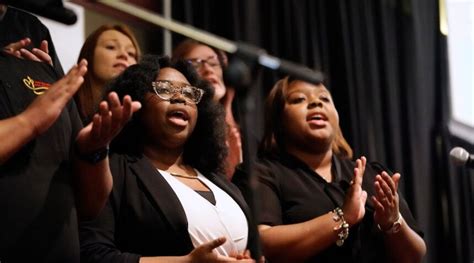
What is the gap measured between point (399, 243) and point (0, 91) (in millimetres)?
1134

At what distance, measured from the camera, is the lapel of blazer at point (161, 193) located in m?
1.49

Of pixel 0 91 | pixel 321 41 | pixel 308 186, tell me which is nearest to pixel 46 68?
pixel 0 91

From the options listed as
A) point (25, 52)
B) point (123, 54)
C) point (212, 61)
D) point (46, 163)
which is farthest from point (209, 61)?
point (46, 163)

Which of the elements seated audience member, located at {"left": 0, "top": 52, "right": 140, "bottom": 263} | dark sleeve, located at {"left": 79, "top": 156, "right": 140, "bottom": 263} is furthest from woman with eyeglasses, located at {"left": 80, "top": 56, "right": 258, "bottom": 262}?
seated audience member, located at {"left": 0, "top": 52, "right": 140, "bottom": 263}

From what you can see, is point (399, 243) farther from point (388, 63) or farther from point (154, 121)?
point (388, 63)

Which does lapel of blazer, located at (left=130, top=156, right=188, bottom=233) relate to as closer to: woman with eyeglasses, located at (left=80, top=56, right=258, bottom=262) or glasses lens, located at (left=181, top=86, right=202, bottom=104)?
woman with eyeglasses, located at (left=80, top=56, right=258, bottom=262)

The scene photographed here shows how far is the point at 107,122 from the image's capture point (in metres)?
1.28

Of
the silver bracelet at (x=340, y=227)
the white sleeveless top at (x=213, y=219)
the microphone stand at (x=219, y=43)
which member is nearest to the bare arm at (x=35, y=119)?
the microphone stand at (x=219, y=43)

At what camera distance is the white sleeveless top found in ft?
5.01

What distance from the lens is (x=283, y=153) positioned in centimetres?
200

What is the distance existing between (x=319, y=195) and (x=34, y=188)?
0.84 m

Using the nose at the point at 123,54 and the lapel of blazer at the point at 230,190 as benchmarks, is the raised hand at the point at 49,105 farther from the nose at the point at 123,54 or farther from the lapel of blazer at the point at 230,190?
the nose at the point at 123,54

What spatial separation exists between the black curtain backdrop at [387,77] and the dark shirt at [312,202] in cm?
90

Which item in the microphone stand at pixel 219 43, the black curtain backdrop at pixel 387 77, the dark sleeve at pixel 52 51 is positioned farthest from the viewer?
the black curtain backdrop at pixel 387 77
